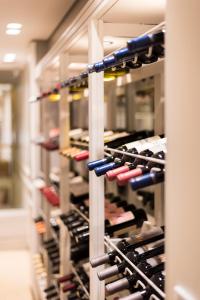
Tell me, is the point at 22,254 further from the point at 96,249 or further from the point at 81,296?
the point at 96,249

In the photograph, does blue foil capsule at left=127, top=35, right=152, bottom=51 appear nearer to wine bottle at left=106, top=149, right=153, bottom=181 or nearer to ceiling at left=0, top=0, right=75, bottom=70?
wine bottle at left=106, top=149, right=153, bottom=181

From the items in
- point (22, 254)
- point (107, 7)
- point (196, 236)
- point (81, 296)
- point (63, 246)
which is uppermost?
point (107, 7)

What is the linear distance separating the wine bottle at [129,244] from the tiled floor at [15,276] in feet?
8.99

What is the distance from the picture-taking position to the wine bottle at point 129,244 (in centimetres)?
190

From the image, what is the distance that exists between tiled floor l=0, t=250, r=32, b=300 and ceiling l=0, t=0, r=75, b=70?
2.46m

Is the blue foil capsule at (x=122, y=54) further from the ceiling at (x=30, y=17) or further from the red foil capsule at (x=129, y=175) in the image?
the ceiling at (x=30, y=17)

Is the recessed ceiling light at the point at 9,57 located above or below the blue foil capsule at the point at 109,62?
above

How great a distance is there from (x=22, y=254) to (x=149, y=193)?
10.8 feet

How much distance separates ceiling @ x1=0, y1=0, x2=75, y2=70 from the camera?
315 cm

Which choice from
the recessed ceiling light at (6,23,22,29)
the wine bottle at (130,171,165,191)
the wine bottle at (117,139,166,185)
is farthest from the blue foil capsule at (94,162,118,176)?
the recessed ceiling light at (6,23,22,29)

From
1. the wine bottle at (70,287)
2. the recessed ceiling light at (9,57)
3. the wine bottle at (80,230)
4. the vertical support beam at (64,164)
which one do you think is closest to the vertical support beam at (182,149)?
the wine bottle at (80,230)

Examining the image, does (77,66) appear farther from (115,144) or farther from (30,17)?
(115,144)

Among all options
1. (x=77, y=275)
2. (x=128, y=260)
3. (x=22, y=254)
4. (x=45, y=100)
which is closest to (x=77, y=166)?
(x=45, y=100)

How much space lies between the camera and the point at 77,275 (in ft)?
8.93
